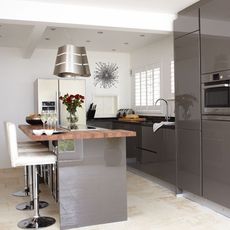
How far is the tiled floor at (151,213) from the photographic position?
10.8 feet

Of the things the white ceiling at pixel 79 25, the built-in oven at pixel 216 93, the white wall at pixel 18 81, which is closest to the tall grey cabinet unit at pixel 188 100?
the built-in oven at pixel 216 93

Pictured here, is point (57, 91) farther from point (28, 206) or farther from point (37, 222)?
point (37, 222)

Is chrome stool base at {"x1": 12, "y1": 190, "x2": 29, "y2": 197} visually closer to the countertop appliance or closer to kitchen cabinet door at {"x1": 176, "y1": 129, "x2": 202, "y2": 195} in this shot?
kitchen cabinet door at {"x1": 176, "y1": 129, "x2": 202, "y2": 195}

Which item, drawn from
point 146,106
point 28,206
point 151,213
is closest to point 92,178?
point 151,213

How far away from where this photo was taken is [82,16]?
157 inches

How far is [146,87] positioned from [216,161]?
323 cm

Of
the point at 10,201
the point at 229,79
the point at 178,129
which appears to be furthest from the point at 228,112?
the point at 10,201

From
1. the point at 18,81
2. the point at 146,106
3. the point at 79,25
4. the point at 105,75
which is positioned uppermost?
the point at 79,25

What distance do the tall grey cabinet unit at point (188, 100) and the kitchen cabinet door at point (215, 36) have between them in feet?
0.39

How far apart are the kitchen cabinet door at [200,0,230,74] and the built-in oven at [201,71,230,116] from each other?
0.28 feet

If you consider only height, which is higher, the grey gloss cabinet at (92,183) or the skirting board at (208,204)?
the grey gloss cabinet at (92,183)

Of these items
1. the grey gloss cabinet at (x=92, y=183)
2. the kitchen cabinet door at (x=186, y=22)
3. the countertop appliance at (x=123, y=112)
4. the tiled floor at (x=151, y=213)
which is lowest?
the tiled floor at (x=151, y=213)

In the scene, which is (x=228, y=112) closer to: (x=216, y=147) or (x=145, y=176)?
(x=216, y=147)

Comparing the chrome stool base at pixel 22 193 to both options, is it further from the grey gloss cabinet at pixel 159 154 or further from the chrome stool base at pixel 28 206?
the grey gloss cabinet at pixel 159 154
